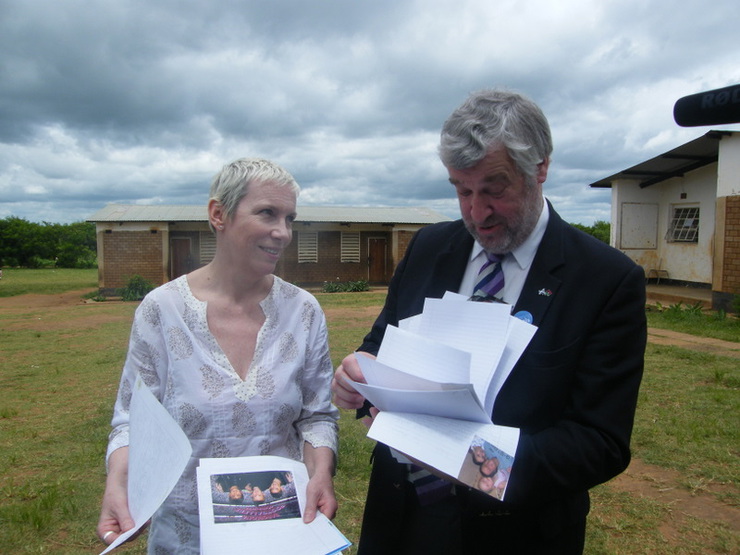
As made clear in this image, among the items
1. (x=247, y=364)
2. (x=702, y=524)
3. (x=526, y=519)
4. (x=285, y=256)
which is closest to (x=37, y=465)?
(x=247, y=364)

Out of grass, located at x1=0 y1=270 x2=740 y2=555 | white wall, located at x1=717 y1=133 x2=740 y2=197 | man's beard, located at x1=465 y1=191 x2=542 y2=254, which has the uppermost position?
white wall, located at x1=717 y1=133 x2=740 y2=197

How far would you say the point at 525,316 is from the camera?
1638 millimetres

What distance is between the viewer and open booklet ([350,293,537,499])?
1.35m

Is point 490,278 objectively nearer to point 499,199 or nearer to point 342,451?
point 499,199

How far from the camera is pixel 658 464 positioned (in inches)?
181

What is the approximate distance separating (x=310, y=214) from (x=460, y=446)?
24059 millimetres

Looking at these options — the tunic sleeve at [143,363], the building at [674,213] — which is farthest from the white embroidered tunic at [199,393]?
the building at [674,213]

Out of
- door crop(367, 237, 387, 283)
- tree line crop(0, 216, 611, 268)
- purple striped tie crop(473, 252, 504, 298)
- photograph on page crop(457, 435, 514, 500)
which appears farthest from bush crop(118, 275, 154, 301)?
tree line crop(0, 216, 611, 268)

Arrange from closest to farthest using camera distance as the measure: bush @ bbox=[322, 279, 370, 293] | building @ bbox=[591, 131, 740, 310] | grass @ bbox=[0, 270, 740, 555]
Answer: grass @ bbox=[0, 270, 740, 555], building @ bbox=[591, 131, 740, 310], bush @ bbox=[322, 279, 370, 293]

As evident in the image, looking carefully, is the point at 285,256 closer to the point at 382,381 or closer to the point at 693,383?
the point at 693,383

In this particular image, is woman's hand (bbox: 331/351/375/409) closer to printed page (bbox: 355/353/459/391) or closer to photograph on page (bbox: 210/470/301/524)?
printed page (bbox: 355/353/459/391)

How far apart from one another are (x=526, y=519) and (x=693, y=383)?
21.0 feet

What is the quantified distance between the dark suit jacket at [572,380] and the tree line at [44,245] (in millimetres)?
39838

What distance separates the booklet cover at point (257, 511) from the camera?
59.2 inches
